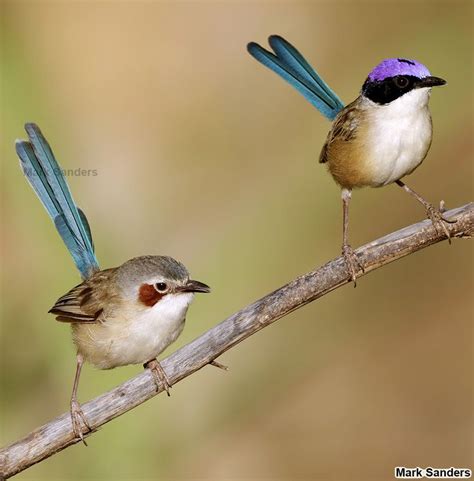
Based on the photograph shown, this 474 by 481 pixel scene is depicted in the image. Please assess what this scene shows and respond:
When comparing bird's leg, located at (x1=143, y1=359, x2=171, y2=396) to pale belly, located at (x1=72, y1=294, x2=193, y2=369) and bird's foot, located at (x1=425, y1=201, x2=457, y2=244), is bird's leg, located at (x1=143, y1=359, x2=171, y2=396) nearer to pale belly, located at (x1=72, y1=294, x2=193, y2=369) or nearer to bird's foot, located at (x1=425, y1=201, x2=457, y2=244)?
pale belly, located at (x1=72, y1=294, x2=193, y2=369)

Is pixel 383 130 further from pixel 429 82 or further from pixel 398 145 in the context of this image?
pixel 429 82

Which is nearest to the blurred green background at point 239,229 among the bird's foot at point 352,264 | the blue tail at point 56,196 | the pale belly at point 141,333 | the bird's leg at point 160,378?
the blue tail at point 56,196

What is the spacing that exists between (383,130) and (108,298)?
1557mm

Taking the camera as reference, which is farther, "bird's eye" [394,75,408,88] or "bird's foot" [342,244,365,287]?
"bird's eye" [394,75,408,88]

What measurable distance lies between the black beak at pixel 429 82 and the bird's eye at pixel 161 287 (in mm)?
Answer: 1499

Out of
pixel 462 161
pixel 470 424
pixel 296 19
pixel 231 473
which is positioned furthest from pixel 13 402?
pixel 296 19

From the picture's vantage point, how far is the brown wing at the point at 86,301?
4.03m

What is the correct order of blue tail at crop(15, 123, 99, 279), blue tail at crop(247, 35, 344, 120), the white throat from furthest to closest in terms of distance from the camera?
blue tail at crop(247, 35, 344, 120)
blue tail at crop(15, 123, 99, 279)
the white throat

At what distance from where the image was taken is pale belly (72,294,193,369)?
3764mm

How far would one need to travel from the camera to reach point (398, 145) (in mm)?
3980

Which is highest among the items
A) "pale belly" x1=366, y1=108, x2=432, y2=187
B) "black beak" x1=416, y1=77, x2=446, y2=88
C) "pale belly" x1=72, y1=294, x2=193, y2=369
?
"black beak" x1=416, y1=77, x2=446, y2=88

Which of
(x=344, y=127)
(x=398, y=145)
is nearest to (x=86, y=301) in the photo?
(x=344, y=127)

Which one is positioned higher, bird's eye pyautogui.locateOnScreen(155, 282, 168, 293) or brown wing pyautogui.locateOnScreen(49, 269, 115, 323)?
brown wing pyautogui.locateOnScreen(49, 269, 115, 323)

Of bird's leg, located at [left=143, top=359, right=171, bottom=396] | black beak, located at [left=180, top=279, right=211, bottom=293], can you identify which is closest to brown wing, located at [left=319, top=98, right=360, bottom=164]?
black beak, located at [left=180, top=279, right=211, bottom=293]
